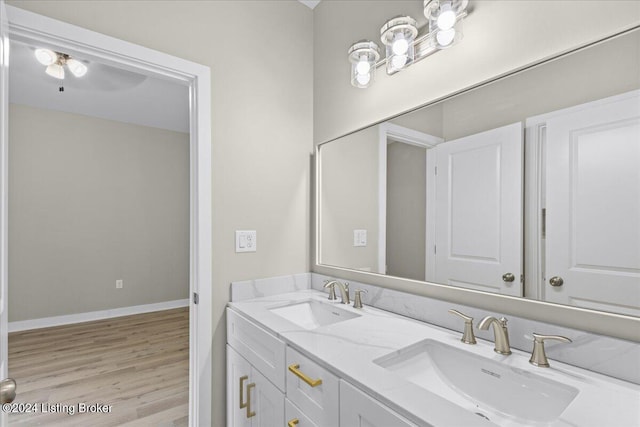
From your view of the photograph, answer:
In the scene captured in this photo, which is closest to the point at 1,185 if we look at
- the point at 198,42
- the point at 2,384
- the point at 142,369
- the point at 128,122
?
the point at 2,384

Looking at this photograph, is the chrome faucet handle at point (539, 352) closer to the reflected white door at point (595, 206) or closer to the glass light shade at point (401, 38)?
the reflected white door at point (595, 206)

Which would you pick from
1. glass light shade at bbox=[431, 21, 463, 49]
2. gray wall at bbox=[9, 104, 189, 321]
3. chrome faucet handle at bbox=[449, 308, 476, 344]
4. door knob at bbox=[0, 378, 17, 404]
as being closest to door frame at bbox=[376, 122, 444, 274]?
glass light shade at bbox=[431, 21, 463, 49]

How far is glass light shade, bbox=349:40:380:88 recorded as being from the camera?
1496 mm

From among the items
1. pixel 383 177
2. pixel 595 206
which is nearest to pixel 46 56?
pixel 383 177

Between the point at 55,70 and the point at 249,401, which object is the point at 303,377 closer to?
the point at 249,401

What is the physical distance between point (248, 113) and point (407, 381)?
1.46 metres

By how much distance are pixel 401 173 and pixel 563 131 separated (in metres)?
0.61

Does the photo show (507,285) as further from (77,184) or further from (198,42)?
(77,184)

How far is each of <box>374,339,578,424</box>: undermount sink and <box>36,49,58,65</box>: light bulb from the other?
2.90 meters

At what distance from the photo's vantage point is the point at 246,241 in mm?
1672

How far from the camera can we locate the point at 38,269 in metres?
3.53

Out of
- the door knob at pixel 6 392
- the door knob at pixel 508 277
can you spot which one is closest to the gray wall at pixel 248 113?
the door knob at pixel 6 392

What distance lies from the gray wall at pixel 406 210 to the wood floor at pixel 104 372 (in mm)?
1693

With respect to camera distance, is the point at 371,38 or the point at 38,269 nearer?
the point at 371,38
